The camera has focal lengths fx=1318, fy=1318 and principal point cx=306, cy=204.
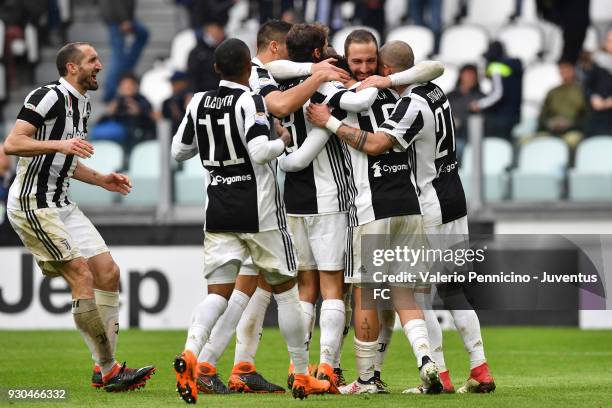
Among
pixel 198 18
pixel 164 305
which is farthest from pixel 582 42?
pixel 164 305

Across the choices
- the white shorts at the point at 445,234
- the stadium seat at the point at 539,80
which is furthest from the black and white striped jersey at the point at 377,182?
the stadium seat at the point at 539,80

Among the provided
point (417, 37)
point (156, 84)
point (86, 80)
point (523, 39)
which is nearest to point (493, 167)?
point (417, 37)

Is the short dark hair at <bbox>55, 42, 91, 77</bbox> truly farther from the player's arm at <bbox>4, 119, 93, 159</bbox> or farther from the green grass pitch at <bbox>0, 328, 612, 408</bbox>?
the green grass pitch at <bbox>0, 328, 612, 408</bbox>

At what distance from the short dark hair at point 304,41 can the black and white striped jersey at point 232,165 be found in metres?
0.50

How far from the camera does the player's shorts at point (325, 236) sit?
7824 mm

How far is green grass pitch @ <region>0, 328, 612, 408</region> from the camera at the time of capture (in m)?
7.41

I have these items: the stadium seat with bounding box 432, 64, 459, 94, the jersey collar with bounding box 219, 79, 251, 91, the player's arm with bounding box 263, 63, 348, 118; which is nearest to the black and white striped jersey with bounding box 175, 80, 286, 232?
the jersey collar with bounding box 219, 79, 251, 91

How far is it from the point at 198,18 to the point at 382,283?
37.1 feet

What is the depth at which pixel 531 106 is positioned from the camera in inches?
619

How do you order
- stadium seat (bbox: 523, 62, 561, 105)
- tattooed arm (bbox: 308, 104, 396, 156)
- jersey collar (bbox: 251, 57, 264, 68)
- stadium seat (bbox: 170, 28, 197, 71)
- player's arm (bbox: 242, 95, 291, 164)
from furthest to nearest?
stadium seat (bbox: 170, 28, 197, 71), stadium seat (bbox: 523, 62, 561, 105), jersey collar (bbox: 251, 57, 264, 68), tattooed arm (bbox: 308, 104, 396, 156), player's arm (bbox: 242, 95, 291, 164)

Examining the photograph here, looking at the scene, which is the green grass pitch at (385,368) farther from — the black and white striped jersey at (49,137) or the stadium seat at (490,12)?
the stadium seat at (490,12)

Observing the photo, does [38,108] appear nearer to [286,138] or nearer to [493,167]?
[286,138]

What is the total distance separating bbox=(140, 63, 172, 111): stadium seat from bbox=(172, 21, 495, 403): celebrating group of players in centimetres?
971

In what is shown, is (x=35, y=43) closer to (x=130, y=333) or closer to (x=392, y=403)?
(x=130, y=333)
